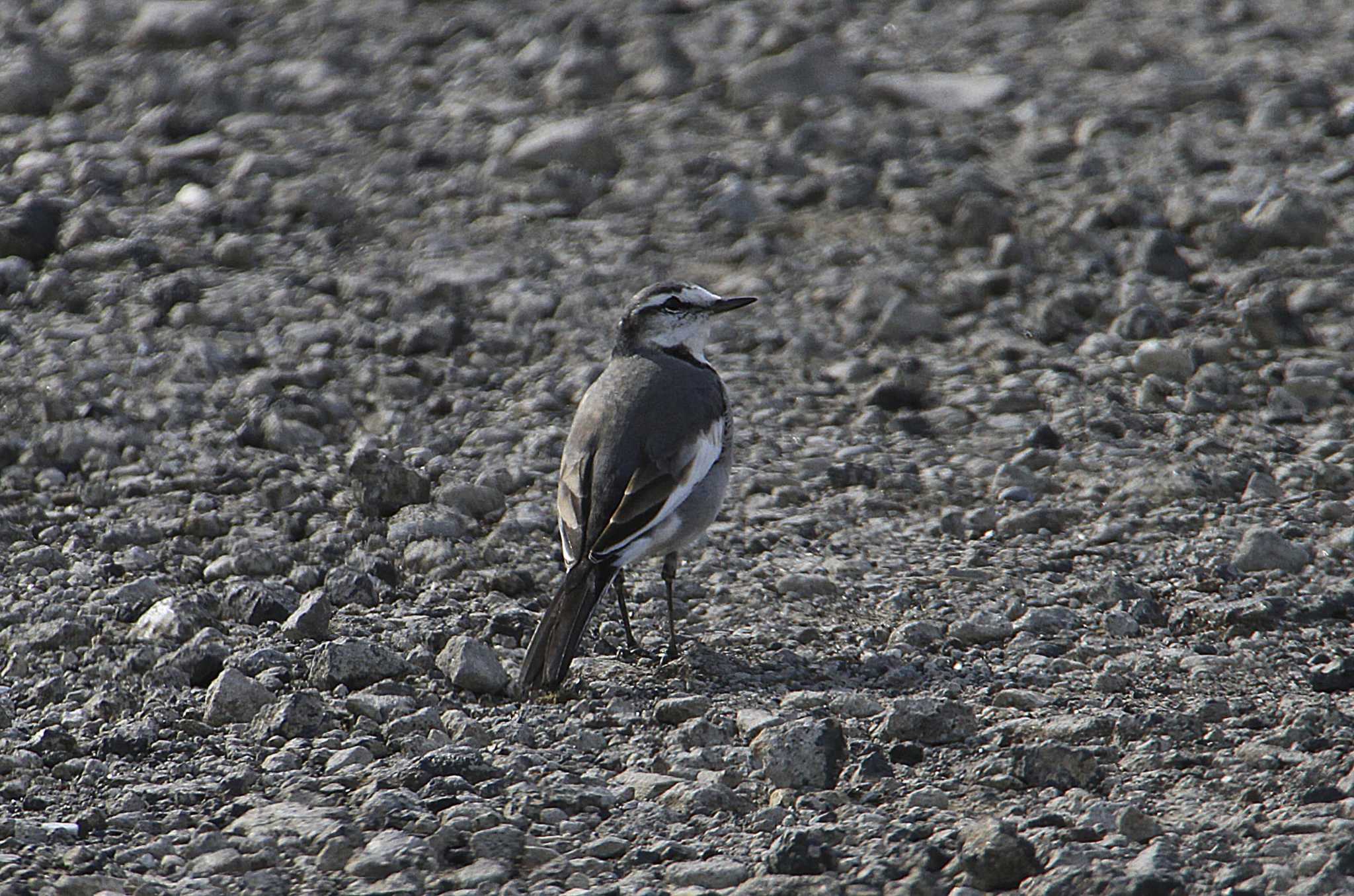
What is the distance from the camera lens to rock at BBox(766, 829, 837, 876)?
505cm

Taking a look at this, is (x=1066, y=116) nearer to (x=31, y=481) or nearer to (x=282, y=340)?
(x=282, y=340)

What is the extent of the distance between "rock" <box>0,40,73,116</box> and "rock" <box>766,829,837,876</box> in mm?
8536

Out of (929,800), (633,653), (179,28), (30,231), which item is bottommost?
→ (633,653)

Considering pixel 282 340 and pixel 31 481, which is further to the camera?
pixel 282 340

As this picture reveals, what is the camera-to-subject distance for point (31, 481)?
7.71 meters

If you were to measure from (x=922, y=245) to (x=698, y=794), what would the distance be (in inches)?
203

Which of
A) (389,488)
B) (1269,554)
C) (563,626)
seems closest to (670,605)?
(563,626)

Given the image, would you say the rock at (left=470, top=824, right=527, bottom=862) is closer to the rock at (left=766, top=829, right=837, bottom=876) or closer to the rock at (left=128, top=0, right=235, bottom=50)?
the rock at (left=766, top=829, right=837, bottom=876)

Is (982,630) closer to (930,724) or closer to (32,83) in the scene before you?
(930,724)

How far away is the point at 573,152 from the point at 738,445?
3.33 meters

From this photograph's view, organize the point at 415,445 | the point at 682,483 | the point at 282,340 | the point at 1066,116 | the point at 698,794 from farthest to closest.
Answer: the point at 1066,116, the point at 282,340, the point at 415,445, the point at 682,483, the point at 698,794

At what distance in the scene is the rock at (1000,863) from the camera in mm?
4941

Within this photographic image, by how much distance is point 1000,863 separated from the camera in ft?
16.2

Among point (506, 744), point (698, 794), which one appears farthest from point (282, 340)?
point (698, 794)
